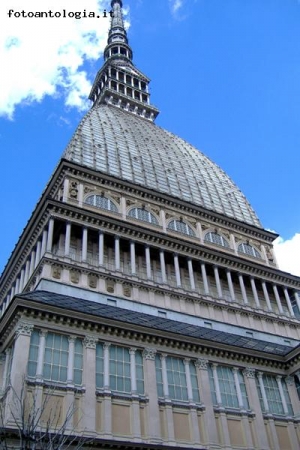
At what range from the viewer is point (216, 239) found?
177 feet

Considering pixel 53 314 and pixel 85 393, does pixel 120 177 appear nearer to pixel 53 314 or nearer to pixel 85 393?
pixel 53 314

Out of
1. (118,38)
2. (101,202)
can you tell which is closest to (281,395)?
(101,202)

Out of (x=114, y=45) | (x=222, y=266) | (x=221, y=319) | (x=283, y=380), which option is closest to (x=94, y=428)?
(x=283, y=380)

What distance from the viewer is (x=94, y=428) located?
26.3 metres

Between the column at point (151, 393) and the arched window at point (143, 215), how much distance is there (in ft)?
65.4

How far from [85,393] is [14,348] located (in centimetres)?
462

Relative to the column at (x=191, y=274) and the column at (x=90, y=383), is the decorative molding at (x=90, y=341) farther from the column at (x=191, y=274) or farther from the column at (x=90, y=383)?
the column at (x=191, y=274)

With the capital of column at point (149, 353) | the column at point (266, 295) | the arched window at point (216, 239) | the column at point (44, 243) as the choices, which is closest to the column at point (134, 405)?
the capital of column at point (149, 353)

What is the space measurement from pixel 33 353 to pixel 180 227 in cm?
2717

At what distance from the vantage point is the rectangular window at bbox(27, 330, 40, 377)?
26877 mm

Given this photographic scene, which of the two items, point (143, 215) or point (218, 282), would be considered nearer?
point (218, 282)

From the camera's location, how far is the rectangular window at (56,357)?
90.2 ft

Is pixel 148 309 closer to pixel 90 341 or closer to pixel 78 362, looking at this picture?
pixel 90 341

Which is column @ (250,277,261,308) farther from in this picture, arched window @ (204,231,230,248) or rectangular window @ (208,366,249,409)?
rectangular window @ (208,366,249,409)
